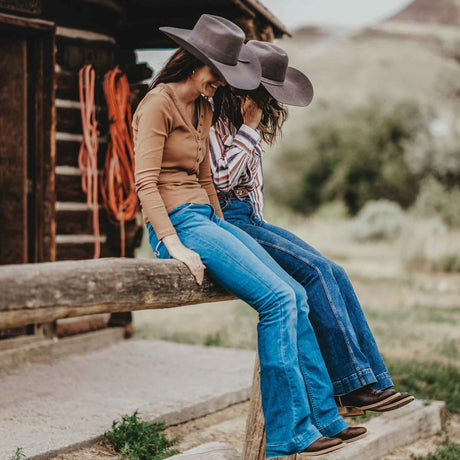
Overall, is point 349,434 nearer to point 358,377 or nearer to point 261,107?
point 358,377

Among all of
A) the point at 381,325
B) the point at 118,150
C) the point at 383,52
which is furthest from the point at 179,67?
the point at 383,52

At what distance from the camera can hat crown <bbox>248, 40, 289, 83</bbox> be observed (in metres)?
3.68

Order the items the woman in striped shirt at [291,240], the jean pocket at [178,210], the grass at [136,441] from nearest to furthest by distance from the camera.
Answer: the jean pocket at [178,210] → the woman in striped shirt at [291,240] → the grass at [136,441]

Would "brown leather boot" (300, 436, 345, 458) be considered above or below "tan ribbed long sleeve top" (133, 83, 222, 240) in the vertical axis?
below

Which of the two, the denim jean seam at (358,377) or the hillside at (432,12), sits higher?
the hillside at (432,12)

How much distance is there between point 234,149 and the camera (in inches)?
139

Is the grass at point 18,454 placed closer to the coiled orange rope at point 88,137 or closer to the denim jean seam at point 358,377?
the denim jean seam at point 358,377

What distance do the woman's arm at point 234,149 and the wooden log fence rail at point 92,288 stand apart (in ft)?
1.99

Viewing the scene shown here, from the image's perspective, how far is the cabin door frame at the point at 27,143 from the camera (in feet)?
18.3

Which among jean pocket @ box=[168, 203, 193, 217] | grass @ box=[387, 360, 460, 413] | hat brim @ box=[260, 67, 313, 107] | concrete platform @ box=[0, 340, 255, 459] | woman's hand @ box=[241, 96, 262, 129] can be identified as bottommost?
grass @ box=[387, 360, 460, 413]

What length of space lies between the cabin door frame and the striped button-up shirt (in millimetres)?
2408

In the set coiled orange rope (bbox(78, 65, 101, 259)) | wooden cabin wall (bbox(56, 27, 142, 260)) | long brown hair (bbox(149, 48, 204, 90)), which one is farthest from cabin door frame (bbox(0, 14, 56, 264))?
long brown hair (bbox(149, 48, 204, 90))

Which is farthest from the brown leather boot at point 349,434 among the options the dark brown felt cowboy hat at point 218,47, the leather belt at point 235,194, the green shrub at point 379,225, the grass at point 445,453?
the green shrub at point 379,225

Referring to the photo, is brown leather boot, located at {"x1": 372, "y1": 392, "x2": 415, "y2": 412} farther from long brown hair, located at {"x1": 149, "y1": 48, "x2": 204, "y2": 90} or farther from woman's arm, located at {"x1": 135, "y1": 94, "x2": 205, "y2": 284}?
long brown hair, located at {"x1": 149, "y1": 48, "x2": 204, "y2": 90}
